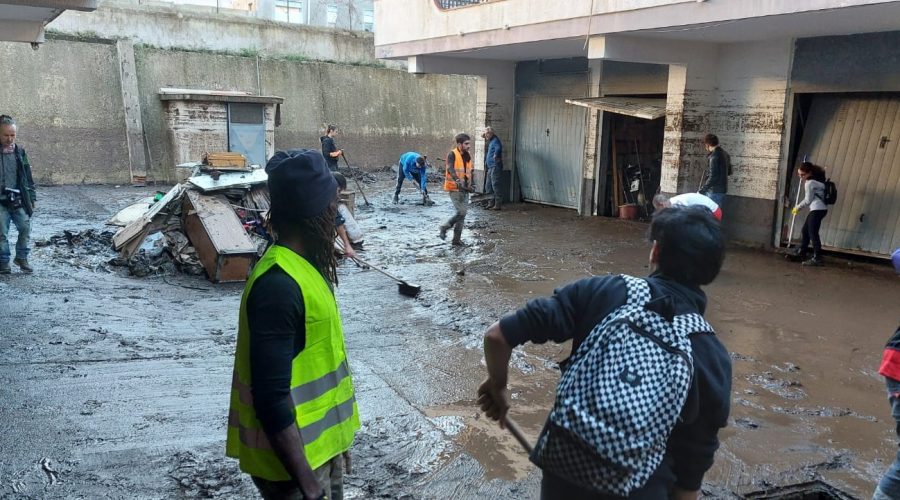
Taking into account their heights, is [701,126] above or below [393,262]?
above

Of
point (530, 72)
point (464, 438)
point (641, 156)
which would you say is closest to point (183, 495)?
point (464, 438)

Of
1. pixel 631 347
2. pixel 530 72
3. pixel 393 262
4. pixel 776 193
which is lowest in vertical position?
pixel 393 262

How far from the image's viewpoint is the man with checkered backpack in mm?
1655

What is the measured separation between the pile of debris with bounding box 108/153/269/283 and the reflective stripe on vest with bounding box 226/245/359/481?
5977mm

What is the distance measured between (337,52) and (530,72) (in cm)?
965

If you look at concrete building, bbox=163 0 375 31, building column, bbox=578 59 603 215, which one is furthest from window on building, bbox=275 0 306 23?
building column, bbox=578 59 603 215

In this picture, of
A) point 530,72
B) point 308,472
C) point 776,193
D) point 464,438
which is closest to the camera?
point 308,472

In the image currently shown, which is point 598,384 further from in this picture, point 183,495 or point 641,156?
point 641,156

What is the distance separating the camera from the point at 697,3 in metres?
8.44

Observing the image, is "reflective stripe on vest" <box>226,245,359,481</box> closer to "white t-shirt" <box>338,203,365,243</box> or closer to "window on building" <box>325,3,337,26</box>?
"white t-shirt" <box>338,203,365,243</box>

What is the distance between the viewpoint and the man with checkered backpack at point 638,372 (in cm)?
166

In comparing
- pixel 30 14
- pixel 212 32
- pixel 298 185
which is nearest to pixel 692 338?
pixel 298 185

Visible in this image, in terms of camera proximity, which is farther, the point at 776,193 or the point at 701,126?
the point at 701,126

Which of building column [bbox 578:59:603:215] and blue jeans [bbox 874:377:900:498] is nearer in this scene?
blue jeans [bbox 874:377:900:498]
